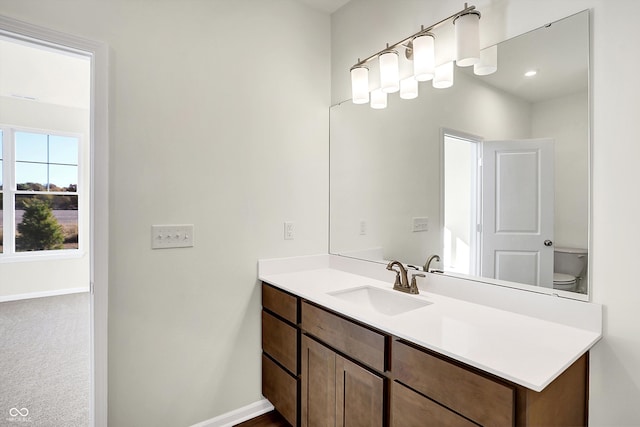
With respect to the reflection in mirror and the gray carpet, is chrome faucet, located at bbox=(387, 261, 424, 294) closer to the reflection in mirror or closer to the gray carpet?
the reflection in mirror

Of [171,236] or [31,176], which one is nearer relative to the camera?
[171,236]

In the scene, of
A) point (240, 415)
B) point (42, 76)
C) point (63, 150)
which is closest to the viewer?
point (240, 415)

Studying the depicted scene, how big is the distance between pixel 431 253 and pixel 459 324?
517 mm

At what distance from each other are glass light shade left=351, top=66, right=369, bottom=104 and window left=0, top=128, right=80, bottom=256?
4.78m

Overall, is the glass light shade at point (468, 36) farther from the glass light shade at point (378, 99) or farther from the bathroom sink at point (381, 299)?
the bathroom sink at point (381, 299)

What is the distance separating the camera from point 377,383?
47.7 inches

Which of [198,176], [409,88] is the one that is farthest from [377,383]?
[409,88]

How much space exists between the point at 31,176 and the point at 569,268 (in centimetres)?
597

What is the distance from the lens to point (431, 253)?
1.67 m

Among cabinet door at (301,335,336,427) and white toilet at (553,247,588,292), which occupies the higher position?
white toilet at (553,247,588,292)

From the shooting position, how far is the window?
431 cm

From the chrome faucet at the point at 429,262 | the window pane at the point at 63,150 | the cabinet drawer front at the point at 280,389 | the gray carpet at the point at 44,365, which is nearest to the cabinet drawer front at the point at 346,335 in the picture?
the cabinet drawer front at the point at 280,389

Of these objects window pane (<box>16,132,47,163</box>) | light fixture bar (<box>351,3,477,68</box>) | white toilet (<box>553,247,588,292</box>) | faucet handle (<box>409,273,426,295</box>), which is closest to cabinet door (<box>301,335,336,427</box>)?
faucet handle (<box>409,273,426,295</box>)

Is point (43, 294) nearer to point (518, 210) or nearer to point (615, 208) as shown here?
point (518, 210)
